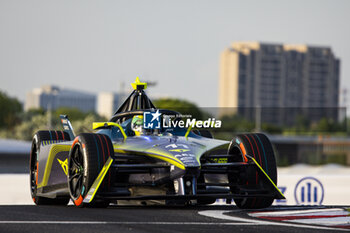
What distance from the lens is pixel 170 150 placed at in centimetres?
1116

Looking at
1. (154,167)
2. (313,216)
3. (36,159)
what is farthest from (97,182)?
(36,159)

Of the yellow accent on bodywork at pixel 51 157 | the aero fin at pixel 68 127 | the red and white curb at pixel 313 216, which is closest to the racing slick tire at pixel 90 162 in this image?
the yellow accent on bodywork at pixel 51 157

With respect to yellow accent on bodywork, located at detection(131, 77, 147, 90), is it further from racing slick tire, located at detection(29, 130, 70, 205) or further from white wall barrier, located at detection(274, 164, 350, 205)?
white wall barrier, located at detection(274, 164, 350, 205)

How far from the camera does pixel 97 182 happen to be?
10758 millimetres

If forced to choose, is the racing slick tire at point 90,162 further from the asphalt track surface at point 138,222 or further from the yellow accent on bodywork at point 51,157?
the yellow accent on bodywork at point 51,157

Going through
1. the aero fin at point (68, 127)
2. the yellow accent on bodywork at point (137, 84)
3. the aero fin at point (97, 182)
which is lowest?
the aero fin at point (97, 182)

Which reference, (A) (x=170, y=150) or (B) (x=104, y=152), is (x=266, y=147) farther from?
(B) (x=104, y=152)

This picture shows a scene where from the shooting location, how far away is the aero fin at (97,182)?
10.7m

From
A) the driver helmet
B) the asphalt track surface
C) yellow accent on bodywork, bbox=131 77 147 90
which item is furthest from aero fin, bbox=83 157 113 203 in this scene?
yellow accent on bodywork, bbox=131 77 147 90

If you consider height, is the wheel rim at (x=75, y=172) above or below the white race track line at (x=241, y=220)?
above

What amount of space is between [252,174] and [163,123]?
202 centimetres

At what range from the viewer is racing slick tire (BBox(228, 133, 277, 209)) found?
11.6m

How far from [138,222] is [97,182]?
2046mm

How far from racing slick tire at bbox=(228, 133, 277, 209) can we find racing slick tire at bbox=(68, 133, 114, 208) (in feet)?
6.94
